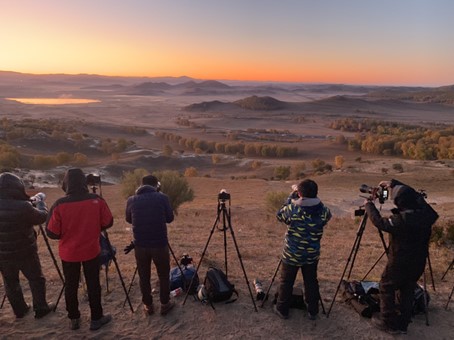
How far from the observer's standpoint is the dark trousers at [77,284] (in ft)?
18.4

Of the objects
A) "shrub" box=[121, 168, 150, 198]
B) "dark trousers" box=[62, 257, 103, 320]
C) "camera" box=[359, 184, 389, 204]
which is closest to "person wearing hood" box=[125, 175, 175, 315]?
"dark trousers" box=[62, 257, 103, 320]

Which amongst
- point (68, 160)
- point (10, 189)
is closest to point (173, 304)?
point (10, 189)

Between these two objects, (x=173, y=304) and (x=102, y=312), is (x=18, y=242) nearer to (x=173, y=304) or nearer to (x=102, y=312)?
(x=102, y=312)

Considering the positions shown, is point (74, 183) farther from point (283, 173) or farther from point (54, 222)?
point (283, 173)

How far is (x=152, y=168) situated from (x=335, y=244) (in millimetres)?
43897

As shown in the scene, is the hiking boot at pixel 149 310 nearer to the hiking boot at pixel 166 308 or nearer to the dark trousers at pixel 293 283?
the hiking boot at pixel 166 308

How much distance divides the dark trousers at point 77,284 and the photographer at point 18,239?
0.69 metres

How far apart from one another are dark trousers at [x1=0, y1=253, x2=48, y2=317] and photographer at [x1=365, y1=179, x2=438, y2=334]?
5131mm

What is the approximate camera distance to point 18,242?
224 inches

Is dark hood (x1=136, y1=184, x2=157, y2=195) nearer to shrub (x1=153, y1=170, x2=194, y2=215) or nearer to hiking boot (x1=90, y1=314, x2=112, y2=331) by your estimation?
hiking boot (x1=90, y1=314, x2=112, y2=331)

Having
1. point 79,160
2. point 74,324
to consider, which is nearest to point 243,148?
point 79,160

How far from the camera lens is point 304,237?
567 centimetres

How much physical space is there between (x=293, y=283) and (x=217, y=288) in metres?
1.38

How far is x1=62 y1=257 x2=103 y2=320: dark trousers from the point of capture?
560cm
